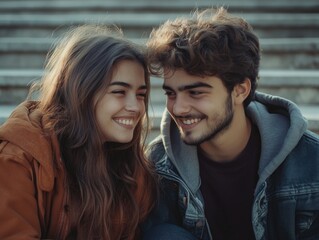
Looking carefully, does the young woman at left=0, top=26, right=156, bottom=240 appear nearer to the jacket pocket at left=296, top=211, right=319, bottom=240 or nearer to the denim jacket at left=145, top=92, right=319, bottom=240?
the denim jacket at left=145, top=92, right=319, bottom=240

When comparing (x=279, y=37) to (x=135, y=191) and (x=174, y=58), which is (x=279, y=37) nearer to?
(x=174, y=58)

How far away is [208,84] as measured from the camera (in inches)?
64.5

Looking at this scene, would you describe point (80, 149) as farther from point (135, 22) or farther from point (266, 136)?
point (135, 22)

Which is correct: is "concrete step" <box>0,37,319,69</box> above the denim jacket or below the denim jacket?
above

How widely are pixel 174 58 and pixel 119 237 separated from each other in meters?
0.69

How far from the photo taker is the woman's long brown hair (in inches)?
58.1

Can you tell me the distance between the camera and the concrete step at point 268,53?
2572 millimetres

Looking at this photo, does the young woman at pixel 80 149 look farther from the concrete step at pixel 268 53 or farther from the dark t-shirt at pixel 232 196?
the concrete step at pixel 268 53

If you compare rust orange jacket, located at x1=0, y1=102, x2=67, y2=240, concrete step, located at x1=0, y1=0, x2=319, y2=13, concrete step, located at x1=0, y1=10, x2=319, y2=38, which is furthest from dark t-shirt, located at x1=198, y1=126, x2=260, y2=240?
concrete step, located at x1=0, y1=0, x2=319, y2=13

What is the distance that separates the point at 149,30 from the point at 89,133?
1.63 metres

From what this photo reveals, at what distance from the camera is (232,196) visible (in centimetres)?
170

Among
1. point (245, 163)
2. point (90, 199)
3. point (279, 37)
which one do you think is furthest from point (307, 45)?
point (90, 199)

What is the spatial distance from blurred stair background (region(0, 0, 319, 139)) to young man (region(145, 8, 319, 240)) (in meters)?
0.37

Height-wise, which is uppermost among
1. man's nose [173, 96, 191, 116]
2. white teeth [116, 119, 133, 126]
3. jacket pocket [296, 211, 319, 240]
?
man's nose [173, 96, 191, 116]
